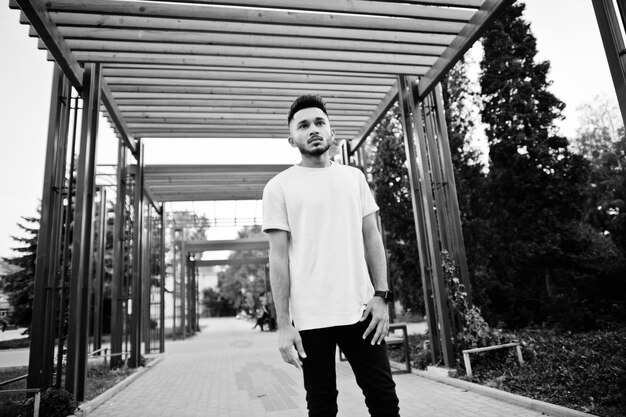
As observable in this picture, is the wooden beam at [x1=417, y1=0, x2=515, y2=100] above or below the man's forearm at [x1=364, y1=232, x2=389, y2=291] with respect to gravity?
above

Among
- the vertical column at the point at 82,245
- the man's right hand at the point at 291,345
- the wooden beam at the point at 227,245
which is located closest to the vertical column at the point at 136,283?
the vertical column at the point at 82,245

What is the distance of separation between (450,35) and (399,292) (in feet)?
24.6

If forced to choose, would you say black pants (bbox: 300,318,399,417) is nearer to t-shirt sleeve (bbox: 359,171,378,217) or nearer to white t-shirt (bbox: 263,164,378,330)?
white t-shirt (bbox: 263,164,378,330)

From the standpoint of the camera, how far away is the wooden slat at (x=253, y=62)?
5246 mm

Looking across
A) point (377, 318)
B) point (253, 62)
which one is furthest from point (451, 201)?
point (377, 318)

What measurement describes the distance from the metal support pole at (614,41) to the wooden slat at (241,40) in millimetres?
2447

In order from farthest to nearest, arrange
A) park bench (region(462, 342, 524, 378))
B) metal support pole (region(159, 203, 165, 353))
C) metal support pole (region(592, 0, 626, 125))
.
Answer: metal support pole (region(159, 203, 165, 353))
park bench (region(462, 342, 524, 378))
metal support pole (region(592, 0, 626, 125))

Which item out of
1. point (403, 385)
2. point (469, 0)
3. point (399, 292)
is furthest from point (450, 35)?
point (399, 292)

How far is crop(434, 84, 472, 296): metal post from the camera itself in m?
5.93

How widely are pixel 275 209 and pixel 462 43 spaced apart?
445 centimetres

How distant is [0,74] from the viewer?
35.9 ft

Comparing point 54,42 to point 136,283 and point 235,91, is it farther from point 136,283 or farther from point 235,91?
point 136,283

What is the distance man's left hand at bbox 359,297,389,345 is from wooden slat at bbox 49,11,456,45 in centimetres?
403

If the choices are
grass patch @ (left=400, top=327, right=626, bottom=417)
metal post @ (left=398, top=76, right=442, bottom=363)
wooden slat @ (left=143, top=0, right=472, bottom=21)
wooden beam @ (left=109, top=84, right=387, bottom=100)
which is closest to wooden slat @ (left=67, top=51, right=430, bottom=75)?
metal post @ (left=398, top=76, right=442, bottom=363)
